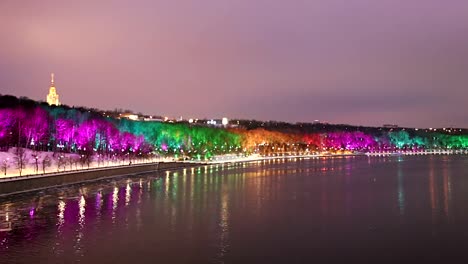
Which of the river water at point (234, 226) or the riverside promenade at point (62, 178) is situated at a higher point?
the riverside promenade at point (62, 178)

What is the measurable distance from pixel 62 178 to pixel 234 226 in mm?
16261

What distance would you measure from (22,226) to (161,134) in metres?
63.6

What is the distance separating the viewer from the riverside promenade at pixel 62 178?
2545cm

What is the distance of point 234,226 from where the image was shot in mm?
17922

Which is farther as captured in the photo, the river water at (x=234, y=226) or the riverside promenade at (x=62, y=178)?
the riverside promenade at (x=62, y=178)

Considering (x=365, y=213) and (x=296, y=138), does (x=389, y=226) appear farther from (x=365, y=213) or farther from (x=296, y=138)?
(x=296, y=138)

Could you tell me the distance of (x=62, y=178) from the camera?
101ft

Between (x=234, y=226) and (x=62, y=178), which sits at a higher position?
(x=62, y=178)

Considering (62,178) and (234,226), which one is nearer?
(234,226)

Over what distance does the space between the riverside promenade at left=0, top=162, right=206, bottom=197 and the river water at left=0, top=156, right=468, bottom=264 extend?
0.73 m

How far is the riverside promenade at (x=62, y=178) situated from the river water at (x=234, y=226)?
73cm

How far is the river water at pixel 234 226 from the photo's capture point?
45.3 feet

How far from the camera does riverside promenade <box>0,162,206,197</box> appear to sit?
25.5m

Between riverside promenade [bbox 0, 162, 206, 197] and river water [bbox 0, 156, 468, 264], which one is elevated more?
riverside promenade [bbox 0, 162, 206, 197]
